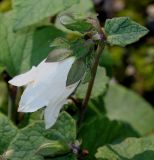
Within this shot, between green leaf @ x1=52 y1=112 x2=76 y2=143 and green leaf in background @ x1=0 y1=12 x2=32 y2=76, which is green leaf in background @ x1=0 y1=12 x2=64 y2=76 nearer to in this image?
green leaf in background @ x1=0 y1=12 x2=32 y2=76

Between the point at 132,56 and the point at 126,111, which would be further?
the point at 132,56

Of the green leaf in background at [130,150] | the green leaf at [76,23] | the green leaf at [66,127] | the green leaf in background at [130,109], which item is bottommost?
the green leaf in background at [130,109]

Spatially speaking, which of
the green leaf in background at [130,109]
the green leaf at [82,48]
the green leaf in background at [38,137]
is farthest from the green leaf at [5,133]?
the green leaf in background at [130,109]

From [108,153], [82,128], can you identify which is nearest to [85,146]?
[82,128]

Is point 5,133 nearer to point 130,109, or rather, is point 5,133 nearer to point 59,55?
point 59,55

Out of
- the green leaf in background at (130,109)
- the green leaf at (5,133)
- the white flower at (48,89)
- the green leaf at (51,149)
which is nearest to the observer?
the white flower at (48,89)

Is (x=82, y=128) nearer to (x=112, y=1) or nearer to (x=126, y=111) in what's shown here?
(x=126, y=111)

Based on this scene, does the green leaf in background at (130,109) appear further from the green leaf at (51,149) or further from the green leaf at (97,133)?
the green leaf at (51,149)
